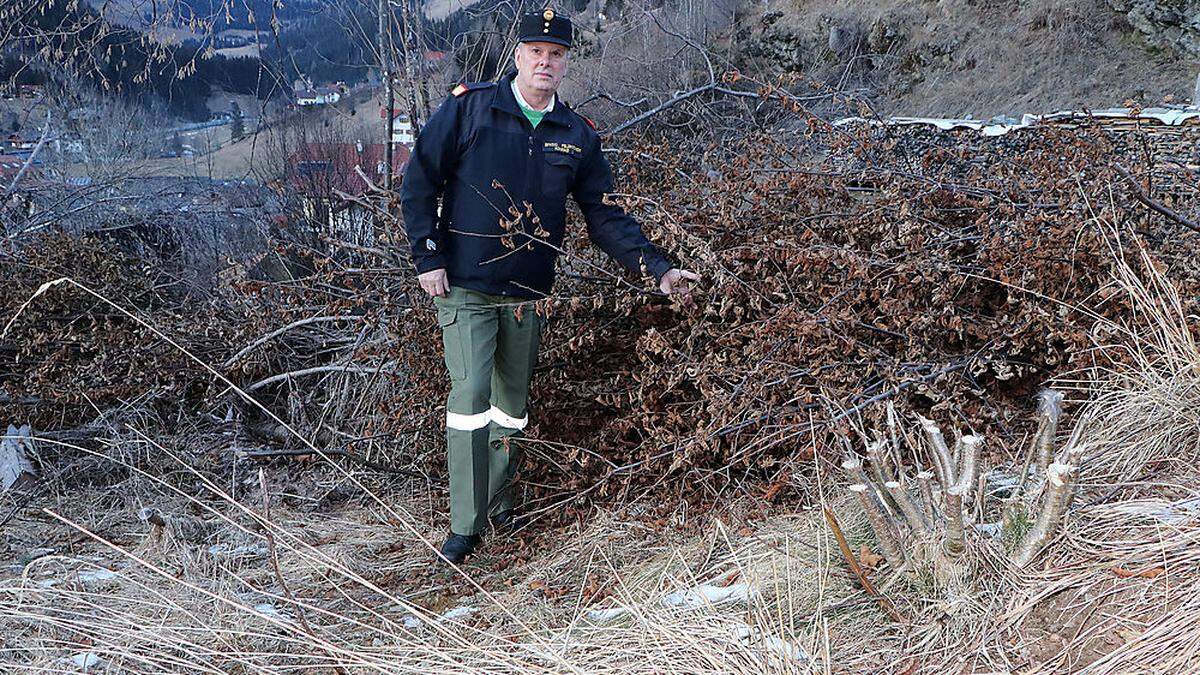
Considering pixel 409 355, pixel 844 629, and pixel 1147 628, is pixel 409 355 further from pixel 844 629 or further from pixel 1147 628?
pixel 1147 628

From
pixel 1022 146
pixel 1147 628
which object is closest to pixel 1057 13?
pixel 1022 146

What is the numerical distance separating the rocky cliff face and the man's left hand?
16.7 meters

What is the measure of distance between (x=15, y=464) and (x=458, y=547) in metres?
2.77

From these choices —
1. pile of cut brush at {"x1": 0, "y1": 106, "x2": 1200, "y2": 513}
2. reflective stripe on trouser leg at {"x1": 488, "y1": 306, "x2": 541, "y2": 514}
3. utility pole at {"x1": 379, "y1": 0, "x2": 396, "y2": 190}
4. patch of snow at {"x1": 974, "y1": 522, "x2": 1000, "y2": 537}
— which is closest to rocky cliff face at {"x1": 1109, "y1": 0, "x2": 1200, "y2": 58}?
pile of cut brush at {"x1": 0, "y1": 106, "x2": 1200, "y2": 513}

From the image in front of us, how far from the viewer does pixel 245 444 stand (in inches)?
206

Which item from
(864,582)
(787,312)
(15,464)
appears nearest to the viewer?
(864,582)

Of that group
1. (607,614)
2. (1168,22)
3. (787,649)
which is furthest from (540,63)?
(1168,22)

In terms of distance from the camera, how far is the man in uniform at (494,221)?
140 inches

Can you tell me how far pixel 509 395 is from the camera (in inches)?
155

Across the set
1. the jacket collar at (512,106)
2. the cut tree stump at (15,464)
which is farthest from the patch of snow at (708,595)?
the cut tree stump at (15,464)

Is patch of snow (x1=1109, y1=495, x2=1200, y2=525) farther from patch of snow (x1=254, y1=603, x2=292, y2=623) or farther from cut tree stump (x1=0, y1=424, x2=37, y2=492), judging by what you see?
cut tree stump (x1=0, y1=424, x2=37, y2=492)

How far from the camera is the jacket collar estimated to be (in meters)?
3.59

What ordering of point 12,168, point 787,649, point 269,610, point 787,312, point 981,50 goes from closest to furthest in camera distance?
point 787,649 < point 269,610 < point 787,312 < point 12,168 < point 981,50

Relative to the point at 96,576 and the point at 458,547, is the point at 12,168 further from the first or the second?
the point at 458,547
